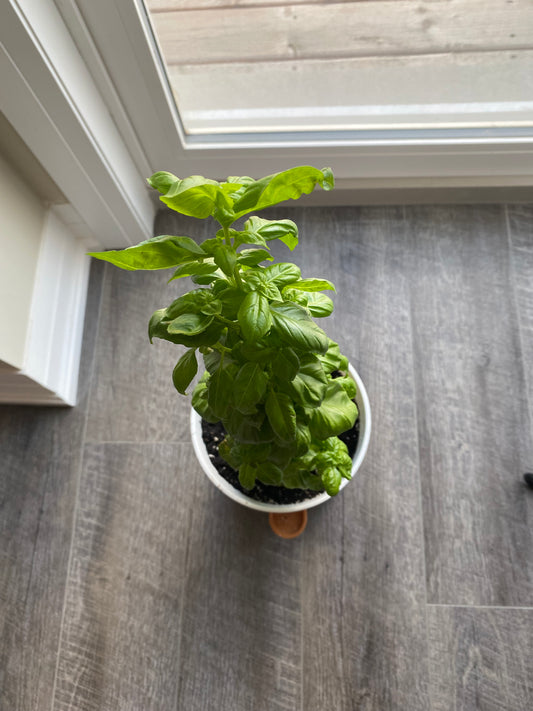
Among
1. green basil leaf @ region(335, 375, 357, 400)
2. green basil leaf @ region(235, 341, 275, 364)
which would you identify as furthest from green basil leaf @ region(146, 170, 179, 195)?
green basil leaf @ region(335, 375, 357, 400)

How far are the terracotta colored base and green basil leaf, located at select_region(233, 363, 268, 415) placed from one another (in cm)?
57

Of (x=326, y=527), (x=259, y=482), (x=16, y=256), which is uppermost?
(x=16, y=256)

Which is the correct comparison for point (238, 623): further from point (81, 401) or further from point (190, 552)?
point (81, 401)

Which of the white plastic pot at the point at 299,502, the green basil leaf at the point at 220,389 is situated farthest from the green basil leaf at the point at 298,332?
the white plastic pot at the point at 299,502

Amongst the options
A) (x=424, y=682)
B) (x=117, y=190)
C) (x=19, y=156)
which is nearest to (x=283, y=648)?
(x=424, y=682)

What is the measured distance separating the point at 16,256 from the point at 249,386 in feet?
2.52

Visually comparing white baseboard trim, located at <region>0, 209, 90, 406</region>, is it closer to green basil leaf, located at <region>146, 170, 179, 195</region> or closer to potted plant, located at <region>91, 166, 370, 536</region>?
potted plant, located at <region>91, 166, 370, 536</region>

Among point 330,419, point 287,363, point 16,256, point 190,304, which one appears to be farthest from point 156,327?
point 16,256

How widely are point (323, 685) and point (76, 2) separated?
1.51 m

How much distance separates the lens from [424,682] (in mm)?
1154

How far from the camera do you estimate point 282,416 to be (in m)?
0.73

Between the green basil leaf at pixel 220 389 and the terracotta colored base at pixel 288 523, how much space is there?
1.80 feet

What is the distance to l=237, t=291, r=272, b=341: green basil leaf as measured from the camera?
2.00 feet

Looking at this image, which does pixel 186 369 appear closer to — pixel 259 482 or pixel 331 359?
pixel 331 359
